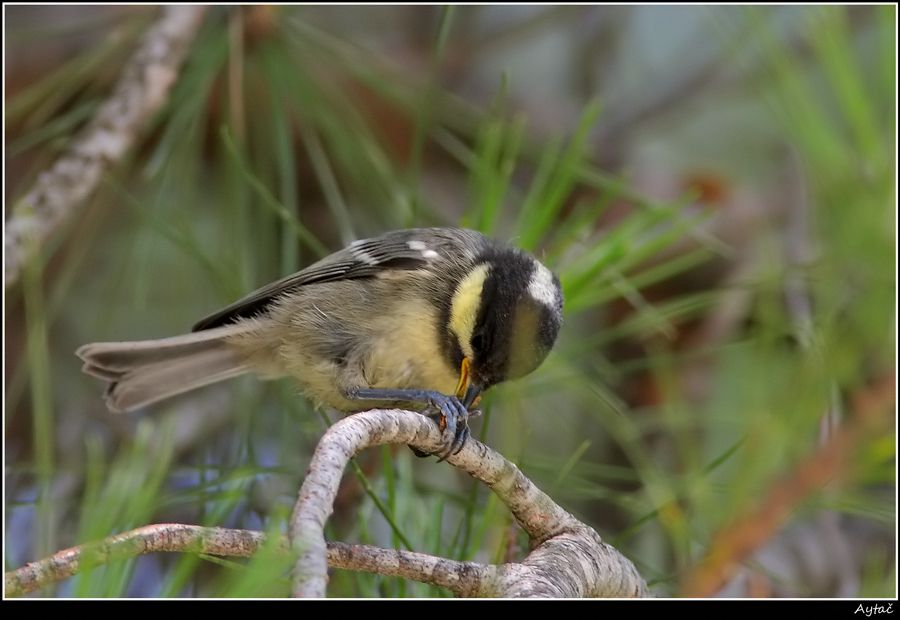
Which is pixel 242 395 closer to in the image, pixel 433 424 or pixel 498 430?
pixel 498 430

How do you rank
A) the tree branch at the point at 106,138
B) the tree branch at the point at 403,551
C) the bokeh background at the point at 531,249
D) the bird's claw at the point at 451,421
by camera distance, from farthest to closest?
the tree branch at the point at 106,138 < the bird's claw at the point at 451,421 < the bokeh background at the point at 531,249 < the tree branch at the point at 403,551

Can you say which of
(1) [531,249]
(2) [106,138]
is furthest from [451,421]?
(2) [106,138]

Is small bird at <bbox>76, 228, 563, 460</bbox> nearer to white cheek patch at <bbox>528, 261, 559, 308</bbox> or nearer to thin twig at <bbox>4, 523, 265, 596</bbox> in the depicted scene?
white cheek patch at <bbox>528, 261, 559, 308</bbox>

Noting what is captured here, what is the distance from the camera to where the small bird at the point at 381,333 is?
49.0 inches

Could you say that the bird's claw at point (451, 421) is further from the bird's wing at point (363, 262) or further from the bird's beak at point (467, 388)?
the bird's wing at point (363, 262)

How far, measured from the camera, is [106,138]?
1.43 metres

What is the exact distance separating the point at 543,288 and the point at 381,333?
262 mm

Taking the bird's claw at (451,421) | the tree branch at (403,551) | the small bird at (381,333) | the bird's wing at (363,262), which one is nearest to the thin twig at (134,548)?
the tree branch at (403,551)

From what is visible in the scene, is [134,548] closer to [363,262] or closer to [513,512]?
[513,512]

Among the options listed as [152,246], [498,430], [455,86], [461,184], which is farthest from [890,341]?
[455,86]

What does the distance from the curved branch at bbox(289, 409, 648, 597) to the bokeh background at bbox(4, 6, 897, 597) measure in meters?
0.05

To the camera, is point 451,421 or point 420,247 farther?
point 420,247

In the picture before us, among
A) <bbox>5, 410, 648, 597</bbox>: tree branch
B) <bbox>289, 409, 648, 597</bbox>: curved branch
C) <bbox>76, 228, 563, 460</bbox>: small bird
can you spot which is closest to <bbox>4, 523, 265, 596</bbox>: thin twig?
<bbox>5, 410, 648, 597</bbox>: tree branch
